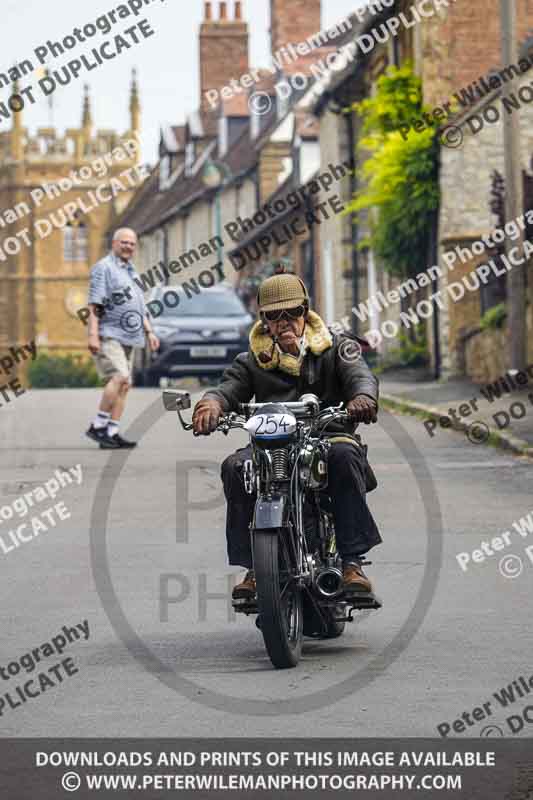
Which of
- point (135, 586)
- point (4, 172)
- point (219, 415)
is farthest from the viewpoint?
point (4, 172)

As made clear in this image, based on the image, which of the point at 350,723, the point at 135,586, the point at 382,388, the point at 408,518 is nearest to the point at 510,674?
the point at 350,723

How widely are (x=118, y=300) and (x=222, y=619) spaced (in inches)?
324

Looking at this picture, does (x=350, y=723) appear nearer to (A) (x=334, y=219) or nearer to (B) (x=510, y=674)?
(B) (x=510, y=674)

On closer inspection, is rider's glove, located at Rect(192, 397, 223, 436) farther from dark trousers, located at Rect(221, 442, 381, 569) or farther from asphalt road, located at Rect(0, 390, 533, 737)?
asphalt road, located at Rect(0, 390, 533, 737)

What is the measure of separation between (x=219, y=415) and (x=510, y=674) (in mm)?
1583

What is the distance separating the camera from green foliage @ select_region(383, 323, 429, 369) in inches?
1183

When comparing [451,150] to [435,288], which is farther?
[435,288]

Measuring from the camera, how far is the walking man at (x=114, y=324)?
15.9m

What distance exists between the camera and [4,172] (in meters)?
116

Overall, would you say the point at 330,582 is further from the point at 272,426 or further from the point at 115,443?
the point at 115,443

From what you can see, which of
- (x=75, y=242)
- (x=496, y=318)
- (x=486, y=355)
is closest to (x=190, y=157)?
(x=75, y=242)

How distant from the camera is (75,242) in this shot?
4409 inches

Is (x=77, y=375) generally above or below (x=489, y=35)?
below
